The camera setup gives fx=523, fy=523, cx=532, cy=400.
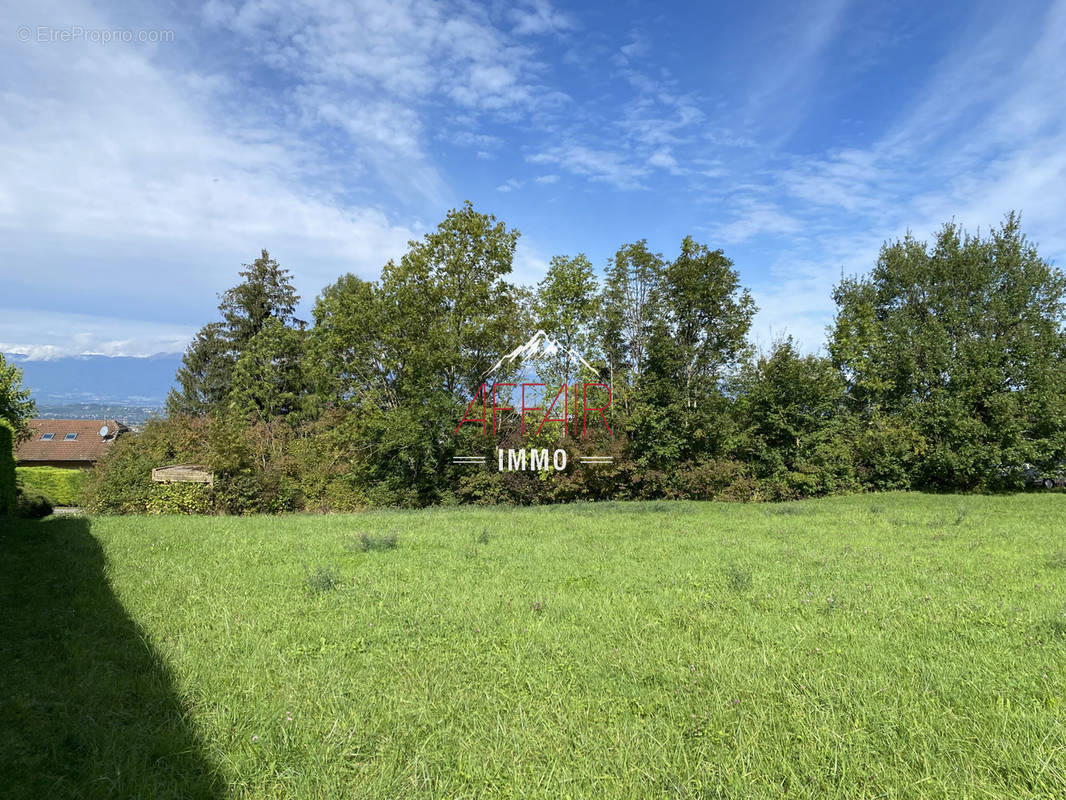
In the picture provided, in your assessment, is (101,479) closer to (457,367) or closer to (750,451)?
(457,367)

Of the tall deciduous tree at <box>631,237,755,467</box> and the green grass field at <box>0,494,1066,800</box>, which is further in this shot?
the tall deciduous tree at <box>631,237,755,467</box>

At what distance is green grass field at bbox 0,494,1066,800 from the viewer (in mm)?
2605

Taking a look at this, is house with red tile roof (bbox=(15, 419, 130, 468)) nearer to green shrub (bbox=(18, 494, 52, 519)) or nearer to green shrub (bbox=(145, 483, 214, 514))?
green shrub (bbox=(145, 483, 214, 514))

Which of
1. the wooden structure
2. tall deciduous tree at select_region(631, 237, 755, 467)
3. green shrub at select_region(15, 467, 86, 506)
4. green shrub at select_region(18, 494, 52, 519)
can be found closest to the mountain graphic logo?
tall deciduous tree at select_region(631, 237, 755, 467)

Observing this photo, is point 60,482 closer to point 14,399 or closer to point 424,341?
point 14,399

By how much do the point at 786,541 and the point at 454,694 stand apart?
22.8 ft

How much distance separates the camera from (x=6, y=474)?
36.3ft

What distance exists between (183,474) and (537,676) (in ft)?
56.5

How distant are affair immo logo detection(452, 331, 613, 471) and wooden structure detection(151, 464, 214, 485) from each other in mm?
8133

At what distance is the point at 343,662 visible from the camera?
3924mm

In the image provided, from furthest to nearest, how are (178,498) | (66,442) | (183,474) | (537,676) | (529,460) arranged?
(66,442), (529,460), (183,474), (178,498), (537,676)

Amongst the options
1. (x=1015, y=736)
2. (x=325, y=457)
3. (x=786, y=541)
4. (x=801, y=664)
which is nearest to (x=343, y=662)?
(x=801, y=664)

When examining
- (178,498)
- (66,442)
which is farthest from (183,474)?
(66,442)

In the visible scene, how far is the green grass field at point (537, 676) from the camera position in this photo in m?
2.61
